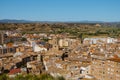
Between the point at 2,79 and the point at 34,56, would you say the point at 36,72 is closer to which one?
the point at 2,79

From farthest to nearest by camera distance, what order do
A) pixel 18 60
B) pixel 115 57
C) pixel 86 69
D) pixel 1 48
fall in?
pixel 1 48 → pixel 18 60 → pixel 86 69 → pixel 115 57

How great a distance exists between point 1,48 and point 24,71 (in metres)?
23.4

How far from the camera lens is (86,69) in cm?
Result: 2638

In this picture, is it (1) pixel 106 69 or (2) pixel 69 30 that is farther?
(2) pixel 69 30

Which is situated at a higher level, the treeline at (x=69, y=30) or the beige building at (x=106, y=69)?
the beige building at (x=106, y=69)

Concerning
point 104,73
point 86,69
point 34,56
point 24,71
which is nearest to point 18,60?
point 34,56

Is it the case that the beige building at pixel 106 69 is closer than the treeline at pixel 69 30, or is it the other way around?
the beige building at pixel 106 69

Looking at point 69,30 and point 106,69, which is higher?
point 106,69

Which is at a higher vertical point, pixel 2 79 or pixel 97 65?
pixel 97 65

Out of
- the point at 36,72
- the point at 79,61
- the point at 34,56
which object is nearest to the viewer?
the point at 36,72

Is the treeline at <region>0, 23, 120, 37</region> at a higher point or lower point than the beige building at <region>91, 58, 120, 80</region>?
lower

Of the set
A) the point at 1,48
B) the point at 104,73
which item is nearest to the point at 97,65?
the point at 104,73

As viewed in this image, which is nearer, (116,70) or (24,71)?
(116,70)

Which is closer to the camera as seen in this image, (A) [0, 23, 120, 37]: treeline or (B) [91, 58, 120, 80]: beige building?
(B) [91, 58, 120, 80]: beige building
